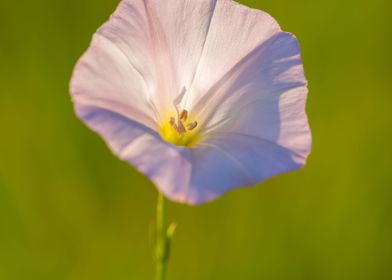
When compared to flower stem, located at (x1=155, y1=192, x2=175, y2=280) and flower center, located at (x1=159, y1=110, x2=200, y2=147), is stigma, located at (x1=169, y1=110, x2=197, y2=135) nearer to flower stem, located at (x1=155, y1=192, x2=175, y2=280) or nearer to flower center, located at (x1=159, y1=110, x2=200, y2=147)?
flower center, located at (x1=159, y1=110, x2=200, y2=147)

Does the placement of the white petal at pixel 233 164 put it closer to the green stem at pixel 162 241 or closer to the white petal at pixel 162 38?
the green stem at pixel 162 241

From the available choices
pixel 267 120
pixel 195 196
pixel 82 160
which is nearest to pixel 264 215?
pixel 82 160

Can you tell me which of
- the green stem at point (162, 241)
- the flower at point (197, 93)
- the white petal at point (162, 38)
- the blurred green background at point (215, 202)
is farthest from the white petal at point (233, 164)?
the blurred green background at point (215, 202)

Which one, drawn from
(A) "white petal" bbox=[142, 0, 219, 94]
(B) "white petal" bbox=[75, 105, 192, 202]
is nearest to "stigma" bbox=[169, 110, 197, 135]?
(A) "white petal" bbox=[142, 0, 219, 94]

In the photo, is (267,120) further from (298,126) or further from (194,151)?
(194,151)

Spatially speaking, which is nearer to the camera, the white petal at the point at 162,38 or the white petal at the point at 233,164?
the white petal at the point at 233,164

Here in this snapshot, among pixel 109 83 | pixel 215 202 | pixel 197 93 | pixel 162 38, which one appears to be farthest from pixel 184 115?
pixel 215 202
